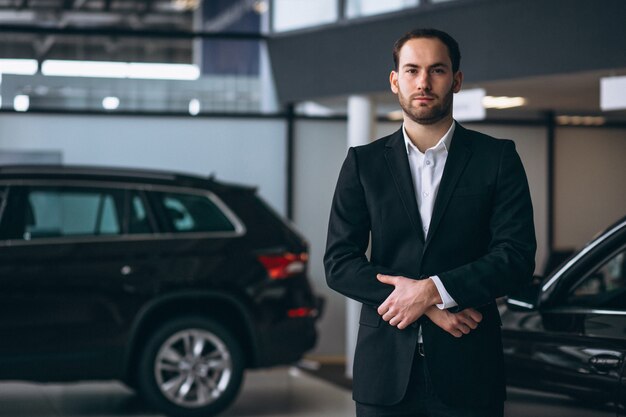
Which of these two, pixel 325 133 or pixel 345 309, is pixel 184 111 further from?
pixel 345 309

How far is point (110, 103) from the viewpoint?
1136cm

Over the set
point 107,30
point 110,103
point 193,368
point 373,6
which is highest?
point 373,6

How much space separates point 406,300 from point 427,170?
369mm

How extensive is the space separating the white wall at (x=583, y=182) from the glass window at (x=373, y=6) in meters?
2.88

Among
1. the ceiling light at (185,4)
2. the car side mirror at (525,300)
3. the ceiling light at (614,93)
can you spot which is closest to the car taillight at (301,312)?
the ceiling light at (614,93)

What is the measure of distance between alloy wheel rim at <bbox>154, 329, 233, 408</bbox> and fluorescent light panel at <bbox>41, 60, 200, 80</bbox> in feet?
13.2

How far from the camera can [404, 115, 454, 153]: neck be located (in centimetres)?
322

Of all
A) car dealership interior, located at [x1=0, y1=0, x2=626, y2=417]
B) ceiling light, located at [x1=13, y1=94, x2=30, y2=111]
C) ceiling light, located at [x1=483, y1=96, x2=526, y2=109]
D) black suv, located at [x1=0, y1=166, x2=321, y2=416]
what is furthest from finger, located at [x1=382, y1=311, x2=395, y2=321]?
ceiling light, located at [x1=13, y1=94, x2=30, y2=111]

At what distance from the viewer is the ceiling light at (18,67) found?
436 inches

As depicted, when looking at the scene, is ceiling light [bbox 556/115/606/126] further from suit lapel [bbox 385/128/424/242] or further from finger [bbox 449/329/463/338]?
finger [bbox 449/329/463/338]

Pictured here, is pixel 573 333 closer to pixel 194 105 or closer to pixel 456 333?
pixel 456 333

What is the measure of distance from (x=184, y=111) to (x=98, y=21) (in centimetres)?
117

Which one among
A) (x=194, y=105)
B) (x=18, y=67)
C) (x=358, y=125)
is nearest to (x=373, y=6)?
(x=358, y=125)

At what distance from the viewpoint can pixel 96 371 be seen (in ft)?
25.3
